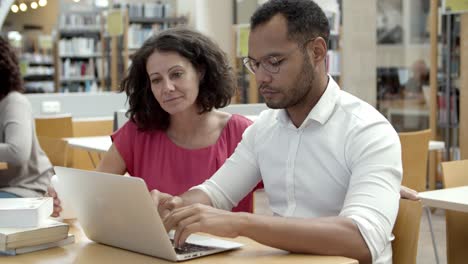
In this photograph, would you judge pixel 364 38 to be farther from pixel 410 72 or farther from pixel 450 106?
pixel 450 106

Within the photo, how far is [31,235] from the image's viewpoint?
5.62ft

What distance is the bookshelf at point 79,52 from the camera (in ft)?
38.9

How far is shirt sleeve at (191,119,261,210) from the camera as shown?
2035mm

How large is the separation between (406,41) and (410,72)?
348mm

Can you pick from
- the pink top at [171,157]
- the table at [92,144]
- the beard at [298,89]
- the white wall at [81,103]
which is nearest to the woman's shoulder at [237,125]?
the pink top at [171,157]

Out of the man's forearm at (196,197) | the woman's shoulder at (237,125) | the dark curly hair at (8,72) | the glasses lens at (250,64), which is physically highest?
the glasses lens at (250,64)

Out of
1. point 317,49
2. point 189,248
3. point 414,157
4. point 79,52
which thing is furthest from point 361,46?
point 189,248

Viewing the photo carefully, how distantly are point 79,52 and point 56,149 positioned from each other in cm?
810

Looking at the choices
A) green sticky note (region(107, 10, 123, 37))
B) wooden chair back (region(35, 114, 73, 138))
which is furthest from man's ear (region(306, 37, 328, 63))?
green sticky note (region(107, 10, 123, 37))

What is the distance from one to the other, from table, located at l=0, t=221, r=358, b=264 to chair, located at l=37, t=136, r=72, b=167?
2.18 meters

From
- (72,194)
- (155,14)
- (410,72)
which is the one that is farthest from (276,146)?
(155,14)

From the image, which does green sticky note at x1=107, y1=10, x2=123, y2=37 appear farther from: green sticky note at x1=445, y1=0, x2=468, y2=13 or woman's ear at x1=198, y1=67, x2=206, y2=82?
woman's ear at x1=198, y1=67, x2=206, y2=82

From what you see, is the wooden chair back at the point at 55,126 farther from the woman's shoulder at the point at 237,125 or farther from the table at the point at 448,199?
the table at the point at 448,199

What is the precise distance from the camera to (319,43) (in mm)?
1864
